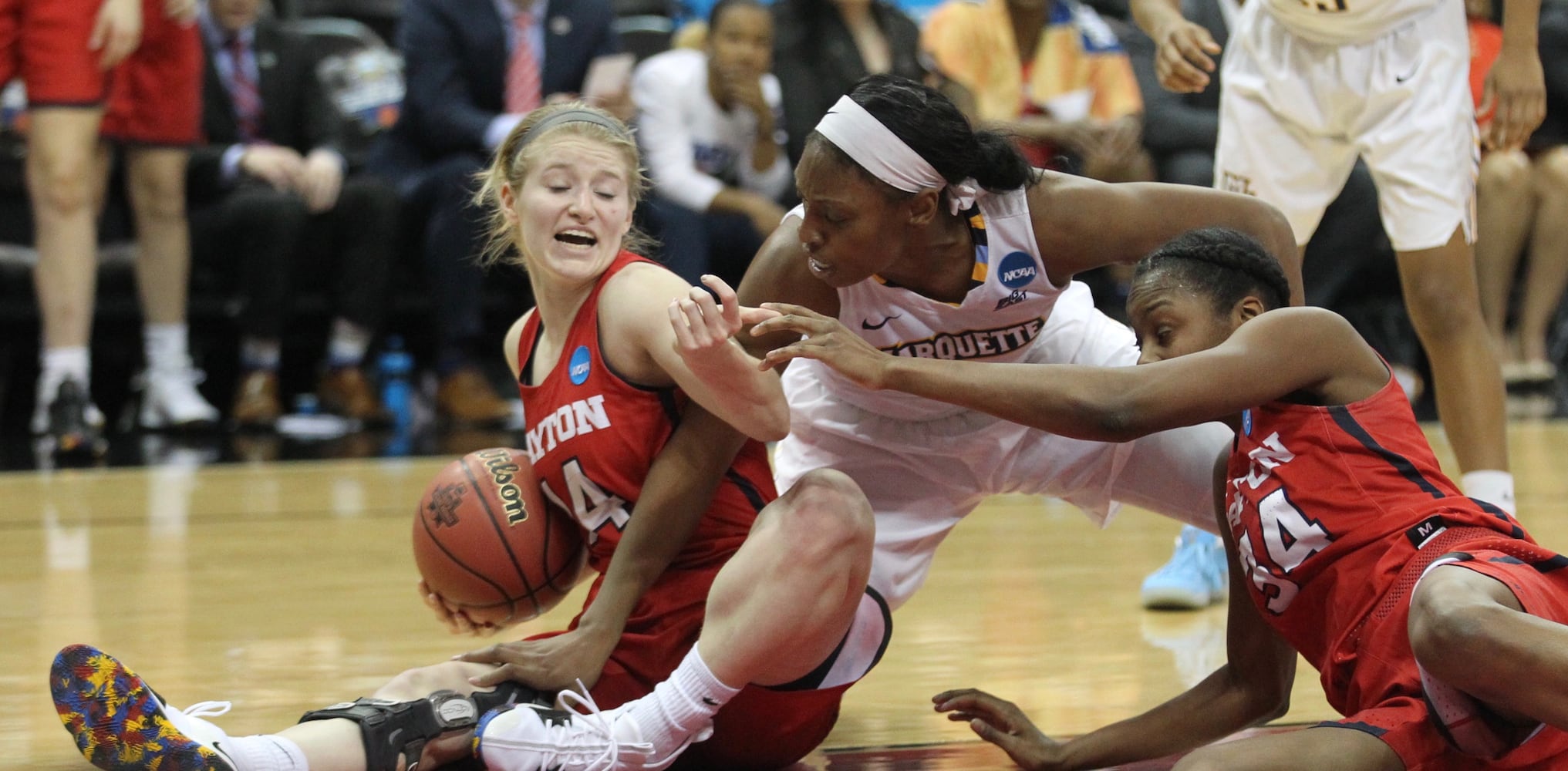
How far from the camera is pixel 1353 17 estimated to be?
11.3 ft

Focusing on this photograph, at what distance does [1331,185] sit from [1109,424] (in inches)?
66.0

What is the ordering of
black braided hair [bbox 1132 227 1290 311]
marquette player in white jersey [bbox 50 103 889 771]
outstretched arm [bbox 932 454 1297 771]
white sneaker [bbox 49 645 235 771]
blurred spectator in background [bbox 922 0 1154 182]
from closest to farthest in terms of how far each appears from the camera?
white sneaker [bbox 49 645 235 771]
marquette player in white jersey [bbox 50 103 889 771]
black braided hair [bbox 1132 227 1290 311]
outstretched arm [bbox 932 454 1297 771]
blurred spectator in background [bbox 922 0 1154 182]

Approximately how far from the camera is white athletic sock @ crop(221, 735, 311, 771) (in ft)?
6.74

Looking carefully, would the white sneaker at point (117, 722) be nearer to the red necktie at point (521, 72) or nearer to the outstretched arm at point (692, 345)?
the outstretched arm at point (692, 345)

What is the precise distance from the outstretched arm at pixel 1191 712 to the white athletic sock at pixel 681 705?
395mm

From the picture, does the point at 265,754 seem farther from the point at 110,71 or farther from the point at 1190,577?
the point at 110,71

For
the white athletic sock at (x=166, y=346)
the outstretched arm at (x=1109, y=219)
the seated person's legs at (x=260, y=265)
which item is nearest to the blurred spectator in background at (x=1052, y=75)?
the seated person's legs at (x=260, y=265)

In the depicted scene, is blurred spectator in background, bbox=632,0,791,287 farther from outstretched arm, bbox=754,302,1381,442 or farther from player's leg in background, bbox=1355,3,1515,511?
outstretched arm, bbox=754,302,1381,442

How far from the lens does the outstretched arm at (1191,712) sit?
7.68 ft

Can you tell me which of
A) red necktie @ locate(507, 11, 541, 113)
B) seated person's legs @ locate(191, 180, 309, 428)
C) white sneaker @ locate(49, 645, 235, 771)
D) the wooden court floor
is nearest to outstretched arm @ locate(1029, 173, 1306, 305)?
the wooden court floor

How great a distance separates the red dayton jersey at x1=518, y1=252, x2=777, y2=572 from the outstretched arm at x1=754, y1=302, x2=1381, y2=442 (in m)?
0.38

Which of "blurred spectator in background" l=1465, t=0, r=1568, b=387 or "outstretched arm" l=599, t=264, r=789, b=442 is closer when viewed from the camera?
"outstretched arm" l=599, t=264, r=789, b=442

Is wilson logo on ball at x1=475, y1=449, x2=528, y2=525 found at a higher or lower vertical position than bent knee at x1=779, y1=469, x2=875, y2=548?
lower

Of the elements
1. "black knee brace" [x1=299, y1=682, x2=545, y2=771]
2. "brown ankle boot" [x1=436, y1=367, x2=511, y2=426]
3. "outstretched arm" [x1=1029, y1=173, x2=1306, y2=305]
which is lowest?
"brown ankle boot" [x1=436, y1=367, x2=511, y2=426]
